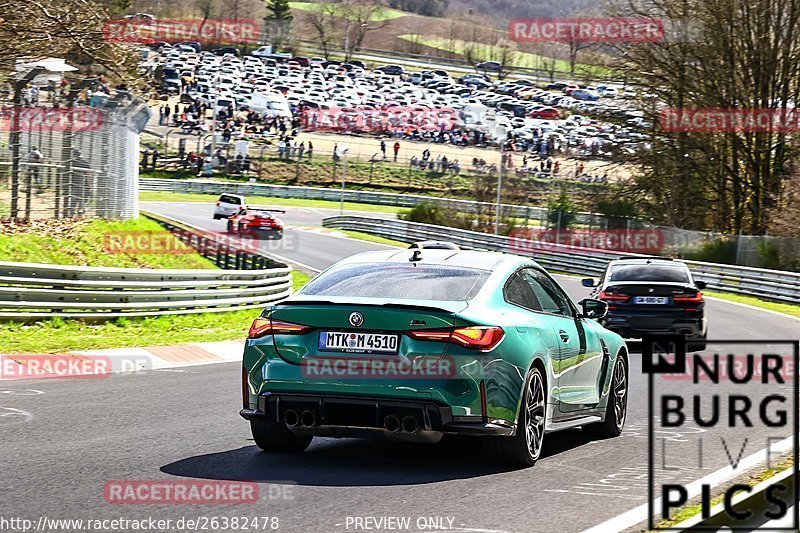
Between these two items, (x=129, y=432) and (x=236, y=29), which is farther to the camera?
(x=236, y=29)

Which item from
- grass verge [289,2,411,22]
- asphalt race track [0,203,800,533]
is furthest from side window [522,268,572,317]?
grass verge [289,2,411,22]

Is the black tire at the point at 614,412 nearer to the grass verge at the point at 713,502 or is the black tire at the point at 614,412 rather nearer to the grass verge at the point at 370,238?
the grass verge at the point at 713,502

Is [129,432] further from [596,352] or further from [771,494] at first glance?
[771,494]

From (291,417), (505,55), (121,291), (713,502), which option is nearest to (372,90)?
(505,55)

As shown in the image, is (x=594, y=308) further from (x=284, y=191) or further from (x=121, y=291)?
(x=284, y=191)

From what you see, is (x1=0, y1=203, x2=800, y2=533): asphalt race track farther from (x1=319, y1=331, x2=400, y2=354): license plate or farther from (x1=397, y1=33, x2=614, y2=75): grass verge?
(x1=397, y1=33, x2=614, y2=75): grass verge

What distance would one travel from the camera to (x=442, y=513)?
253 inches

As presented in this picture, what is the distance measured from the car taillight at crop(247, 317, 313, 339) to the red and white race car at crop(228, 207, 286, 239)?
39857mm

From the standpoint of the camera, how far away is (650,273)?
1938cm

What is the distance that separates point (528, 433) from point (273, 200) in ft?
221

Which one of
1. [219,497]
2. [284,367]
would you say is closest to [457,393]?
[284,367]

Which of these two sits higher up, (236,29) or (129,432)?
(236,29)

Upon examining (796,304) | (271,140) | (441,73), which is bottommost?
(796,304)

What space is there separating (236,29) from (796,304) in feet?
340
